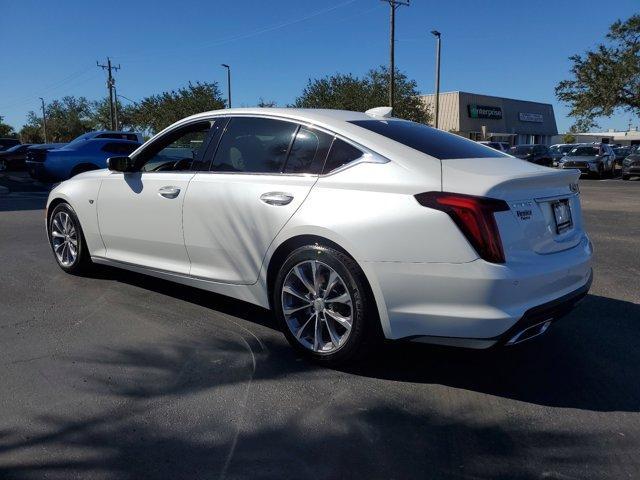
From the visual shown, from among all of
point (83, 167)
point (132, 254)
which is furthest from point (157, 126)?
point (132, 254)

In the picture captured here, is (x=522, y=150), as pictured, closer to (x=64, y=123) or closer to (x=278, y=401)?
(x=278, y=401)

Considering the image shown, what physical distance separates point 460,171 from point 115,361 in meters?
2.49

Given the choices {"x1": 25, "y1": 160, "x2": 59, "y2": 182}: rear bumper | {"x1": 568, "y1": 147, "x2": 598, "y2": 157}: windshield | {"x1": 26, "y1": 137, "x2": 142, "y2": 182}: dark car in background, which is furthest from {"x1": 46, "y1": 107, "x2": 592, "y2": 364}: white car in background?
{"x1": 568, "y1": 147, "x2": 598, "y2": 157}: windshield

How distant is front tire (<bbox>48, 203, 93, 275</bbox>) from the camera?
18.3 feet

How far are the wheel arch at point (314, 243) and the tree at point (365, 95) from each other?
122ft

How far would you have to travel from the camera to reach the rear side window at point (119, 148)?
17.5 metres

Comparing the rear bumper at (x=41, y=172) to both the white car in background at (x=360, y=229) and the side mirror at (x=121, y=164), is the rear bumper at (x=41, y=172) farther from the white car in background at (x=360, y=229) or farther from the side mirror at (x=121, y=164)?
the white car in background at (x=360, y=229)

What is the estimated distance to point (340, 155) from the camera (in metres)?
3.68

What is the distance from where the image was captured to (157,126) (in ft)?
173

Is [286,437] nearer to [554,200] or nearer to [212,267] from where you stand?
[212,267]

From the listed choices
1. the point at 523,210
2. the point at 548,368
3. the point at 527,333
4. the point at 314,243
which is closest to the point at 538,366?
the point at 548,368

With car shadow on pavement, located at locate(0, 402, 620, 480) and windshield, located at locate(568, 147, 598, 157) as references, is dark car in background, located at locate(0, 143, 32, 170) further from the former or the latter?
car shadow on pavement, located at locate(0, 402, 620, 480)

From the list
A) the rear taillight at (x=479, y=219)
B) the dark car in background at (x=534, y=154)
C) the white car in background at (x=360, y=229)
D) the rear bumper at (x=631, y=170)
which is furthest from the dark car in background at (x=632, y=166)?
the rear taillight at (x=479, y=219)

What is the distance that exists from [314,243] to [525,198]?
4.18 ft
